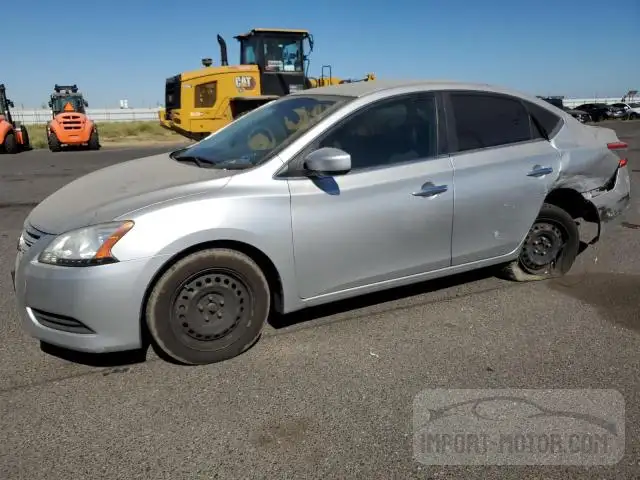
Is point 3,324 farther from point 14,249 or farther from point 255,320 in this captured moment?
point 14,249

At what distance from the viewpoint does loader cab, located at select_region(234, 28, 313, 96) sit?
16.4 meters

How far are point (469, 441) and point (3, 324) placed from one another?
3309 mm

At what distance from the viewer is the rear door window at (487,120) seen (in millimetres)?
4070

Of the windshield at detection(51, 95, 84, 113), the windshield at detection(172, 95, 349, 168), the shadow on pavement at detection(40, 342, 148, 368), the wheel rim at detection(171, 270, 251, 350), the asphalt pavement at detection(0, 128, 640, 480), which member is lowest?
the asphalt pavement at detection(0, 128, 640, 480)

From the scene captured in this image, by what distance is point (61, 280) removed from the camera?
2900mm

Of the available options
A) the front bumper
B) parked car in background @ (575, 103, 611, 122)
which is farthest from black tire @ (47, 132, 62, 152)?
parked car in background @ (575, 103, 611, 122)

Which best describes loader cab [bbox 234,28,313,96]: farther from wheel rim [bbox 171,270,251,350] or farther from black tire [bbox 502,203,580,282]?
wheel rim [bbox 171,270,251,350]

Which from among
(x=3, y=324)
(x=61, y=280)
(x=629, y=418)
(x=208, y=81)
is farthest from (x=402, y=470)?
(x=208, y=81)

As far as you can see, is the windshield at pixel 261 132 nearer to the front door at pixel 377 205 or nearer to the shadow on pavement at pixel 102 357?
the front door at pixel 377 205

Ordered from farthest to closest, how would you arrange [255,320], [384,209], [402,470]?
[384,209], [255,320], [402,470]

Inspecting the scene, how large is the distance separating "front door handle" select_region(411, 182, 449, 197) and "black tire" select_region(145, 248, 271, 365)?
48.7 inches

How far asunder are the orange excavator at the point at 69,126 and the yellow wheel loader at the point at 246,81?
6717 millimetres

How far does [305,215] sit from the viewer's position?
337 centimetres

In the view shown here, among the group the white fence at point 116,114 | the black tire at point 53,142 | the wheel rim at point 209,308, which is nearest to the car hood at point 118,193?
the wheel rim at point 209,308
